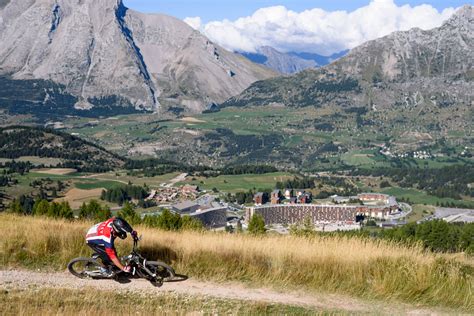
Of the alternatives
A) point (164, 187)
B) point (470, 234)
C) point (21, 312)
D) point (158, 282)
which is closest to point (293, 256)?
point (158, 282)

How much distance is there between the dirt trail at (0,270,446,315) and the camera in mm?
12516

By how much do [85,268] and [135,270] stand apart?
59.9 inches

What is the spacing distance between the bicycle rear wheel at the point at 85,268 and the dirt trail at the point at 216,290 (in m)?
0.20

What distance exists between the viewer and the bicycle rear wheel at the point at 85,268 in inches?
539

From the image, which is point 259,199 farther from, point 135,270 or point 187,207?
point 135,270

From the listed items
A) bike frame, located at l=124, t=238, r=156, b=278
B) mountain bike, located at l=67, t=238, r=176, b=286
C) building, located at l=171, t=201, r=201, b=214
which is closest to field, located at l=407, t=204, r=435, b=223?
building, located at l=171, t=201, r=201, b=214

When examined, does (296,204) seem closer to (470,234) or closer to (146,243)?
(470,234)

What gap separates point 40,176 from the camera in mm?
154375

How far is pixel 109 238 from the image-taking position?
44.2 feet

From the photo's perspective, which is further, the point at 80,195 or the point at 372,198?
the point at 372,198

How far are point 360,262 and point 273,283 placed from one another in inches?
109

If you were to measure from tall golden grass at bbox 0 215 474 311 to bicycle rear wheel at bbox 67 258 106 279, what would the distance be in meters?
0.68

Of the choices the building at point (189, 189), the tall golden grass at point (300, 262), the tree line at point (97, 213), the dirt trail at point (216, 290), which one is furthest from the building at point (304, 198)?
the dirt trail at point (216, 290)

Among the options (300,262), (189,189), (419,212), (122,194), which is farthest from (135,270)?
(189,189)
